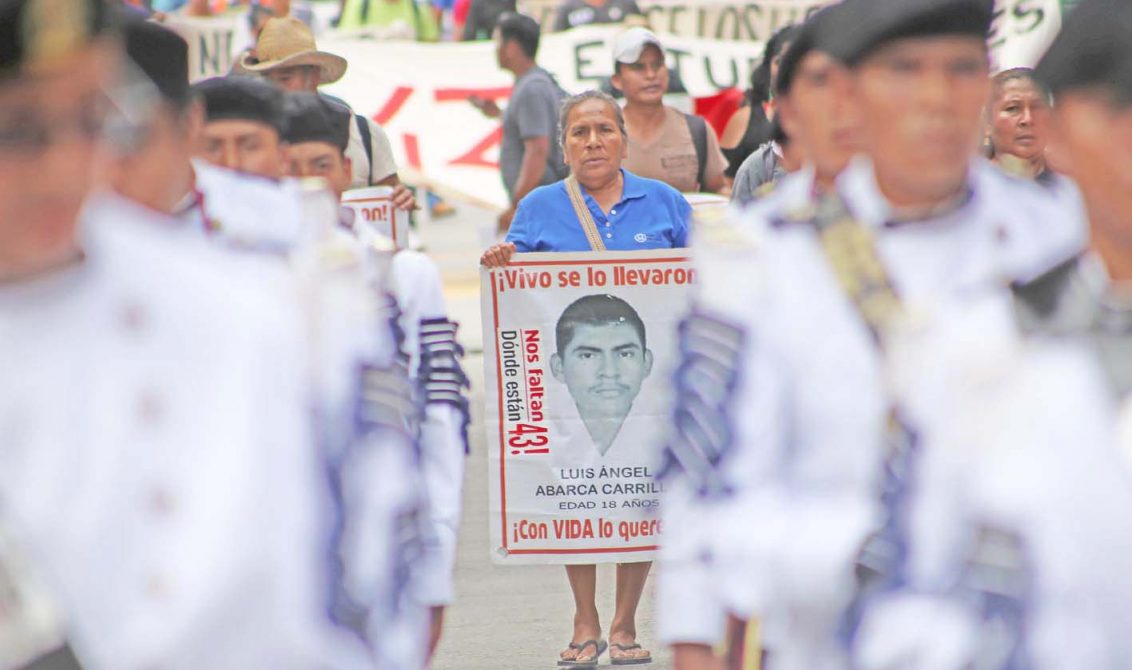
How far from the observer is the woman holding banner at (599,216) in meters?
8.28

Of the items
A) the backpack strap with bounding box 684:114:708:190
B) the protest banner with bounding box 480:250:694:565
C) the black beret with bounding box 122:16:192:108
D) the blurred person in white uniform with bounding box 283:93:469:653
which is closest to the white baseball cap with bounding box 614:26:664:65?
the backpack strap with bounding box 684:114:708:190

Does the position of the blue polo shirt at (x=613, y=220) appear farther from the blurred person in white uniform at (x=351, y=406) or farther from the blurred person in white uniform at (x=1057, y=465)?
the blurred person in white uniform at (x=1057, y=465)

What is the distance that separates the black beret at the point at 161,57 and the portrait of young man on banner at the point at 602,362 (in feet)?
14.6

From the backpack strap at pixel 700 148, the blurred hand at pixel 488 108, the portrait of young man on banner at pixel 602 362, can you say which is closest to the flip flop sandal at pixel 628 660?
the portrait of young man on banner at pixel 602 362

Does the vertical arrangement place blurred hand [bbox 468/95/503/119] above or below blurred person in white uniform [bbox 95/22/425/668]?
above

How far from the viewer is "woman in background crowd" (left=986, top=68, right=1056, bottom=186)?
7.79 meters

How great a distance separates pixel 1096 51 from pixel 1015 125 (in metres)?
5.22

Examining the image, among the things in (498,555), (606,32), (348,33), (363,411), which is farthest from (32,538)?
(348,33)

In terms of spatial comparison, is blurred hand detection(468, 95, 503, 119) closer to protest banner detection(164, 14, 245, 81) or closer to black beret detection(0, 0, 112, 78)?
protest banner detection(164, 14, 245, 81)

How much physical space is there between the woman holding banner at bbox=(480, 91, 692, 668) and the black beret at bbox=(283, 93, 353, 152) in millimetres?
1706

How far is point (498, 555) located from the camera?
28.7ft

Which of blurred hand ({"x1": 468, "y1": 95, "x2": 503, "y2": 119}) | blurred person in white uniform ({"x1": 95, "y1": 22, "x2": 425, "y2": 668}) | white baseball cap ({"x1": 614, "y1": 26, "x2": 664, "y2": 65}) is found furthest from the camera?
blurred hand ({"x1": 468, "y1": 95, "x2": 503, "y2": 119})

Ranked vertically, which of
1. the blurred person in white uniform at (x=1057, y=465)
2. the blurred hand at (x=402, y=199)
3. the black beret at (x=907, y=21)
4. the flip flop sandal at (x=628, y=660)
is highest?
the blurred hand at (x=402, y=199)

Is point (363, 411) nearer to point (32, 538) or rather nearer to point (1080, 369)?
point (32, 538)
